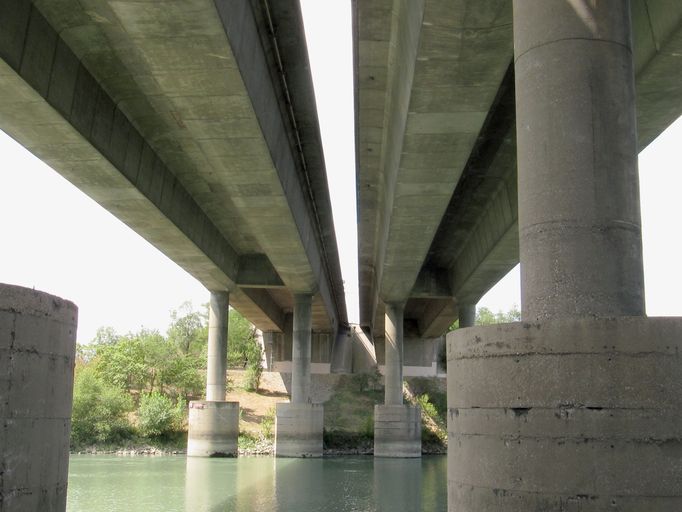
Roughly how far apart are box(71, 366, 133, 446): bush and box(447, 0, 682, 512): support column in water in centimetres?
4709

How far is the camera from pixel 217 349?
43.5m

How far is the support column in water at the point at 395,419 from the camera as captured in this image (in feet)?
140

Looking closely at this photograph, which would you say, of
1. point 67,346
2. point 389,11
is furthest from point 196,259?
point 67,346

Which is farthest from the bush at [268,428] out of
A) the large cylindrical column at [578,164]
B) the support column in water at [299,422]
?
the large cylindrical column at [578,164]

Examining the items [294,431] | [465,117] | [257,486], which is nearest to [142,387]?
[294,431]

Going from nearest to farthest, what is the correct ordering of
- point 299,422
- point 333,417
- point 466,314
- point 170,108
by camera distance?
point 170,108, point 299,422, point 466,314, point 333,417

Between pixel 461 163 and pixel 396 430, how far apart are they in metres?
26.6

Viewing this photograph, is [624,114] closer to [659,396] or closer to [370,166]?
[659,396]

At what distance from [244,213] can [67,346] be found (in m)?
16.7

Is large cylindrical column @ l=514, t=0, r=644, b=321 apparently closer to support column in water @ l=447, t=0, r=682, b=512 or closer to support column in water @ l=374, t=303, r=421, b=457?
support column in water @ l=447, t=0, r=682, b=512

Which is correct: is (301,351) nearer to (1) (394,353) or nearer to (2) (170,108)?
(1) (394,353)

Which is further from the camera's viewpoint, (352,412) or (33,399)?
(352,412)

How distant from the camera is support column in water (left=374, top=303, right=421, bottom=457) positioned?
1683 inches

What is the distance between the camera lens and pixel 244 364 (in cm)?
7862
